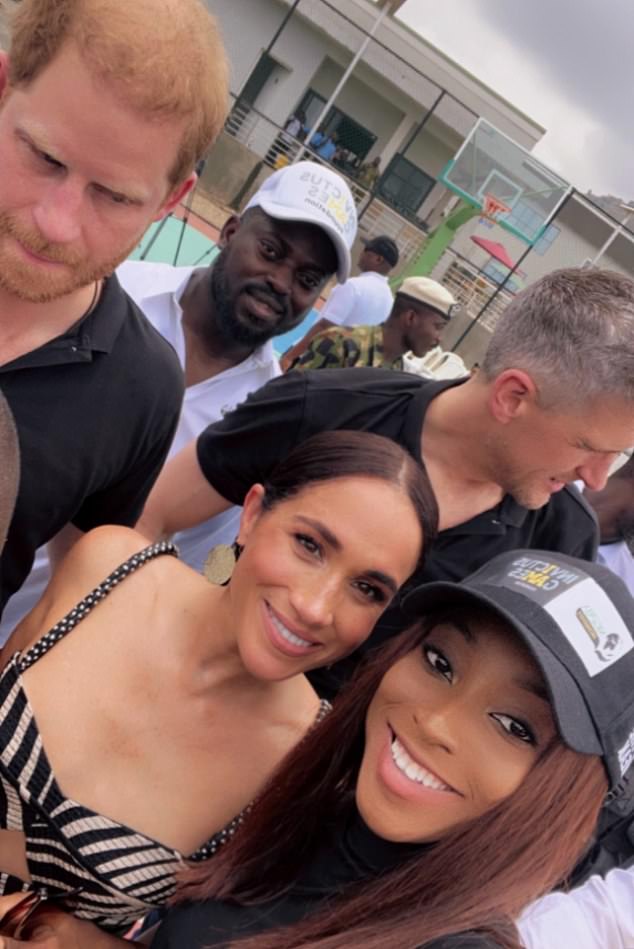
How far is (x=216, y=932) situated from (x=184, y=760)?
33 centimetres

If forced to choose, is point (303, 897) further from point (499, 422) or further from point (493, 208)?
point (493, 208)

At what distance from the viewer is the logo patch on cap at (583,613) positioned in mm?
1197

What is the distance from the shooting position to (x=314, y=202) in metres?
2.53

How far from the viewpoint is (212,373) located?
8.96 ft

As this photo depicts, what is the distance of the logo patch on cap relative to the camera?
1197mm

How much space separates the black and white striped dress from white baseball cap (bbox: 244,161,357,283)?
1.71 metres

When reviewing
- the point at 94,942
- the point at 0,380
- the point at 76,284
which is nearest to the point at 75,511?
the point at 0,380

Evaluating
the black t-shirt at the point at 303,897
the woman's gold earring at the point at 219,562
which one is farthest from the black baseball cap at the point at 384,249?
the black t-shirt at the point at 303,897

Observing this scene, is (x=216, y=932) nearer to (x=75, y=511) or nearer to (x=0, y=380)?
(x=75, y=511)

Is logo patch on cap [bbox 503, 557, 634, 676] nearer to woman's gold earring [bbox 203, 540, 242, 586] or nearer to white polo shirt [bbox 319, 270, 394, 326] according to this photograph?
woman's gold earring [bbox 203, 540, 242, 586]

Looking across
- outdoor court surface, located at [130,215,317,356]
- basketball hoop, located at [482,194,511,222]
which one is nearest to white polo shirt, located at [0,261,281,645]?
outdoor court surface, located at [130,215,317,356]

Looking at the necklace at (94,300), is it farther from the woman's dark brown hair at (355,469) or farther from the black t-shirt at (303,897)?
the black t-shirt at (303,897)

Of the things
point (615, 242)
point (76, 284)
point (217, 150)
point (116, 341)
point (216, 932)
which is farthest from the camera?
point (615, 242)

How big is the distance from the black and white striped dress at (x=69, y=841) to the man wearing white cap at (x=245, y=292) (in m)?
1.11
